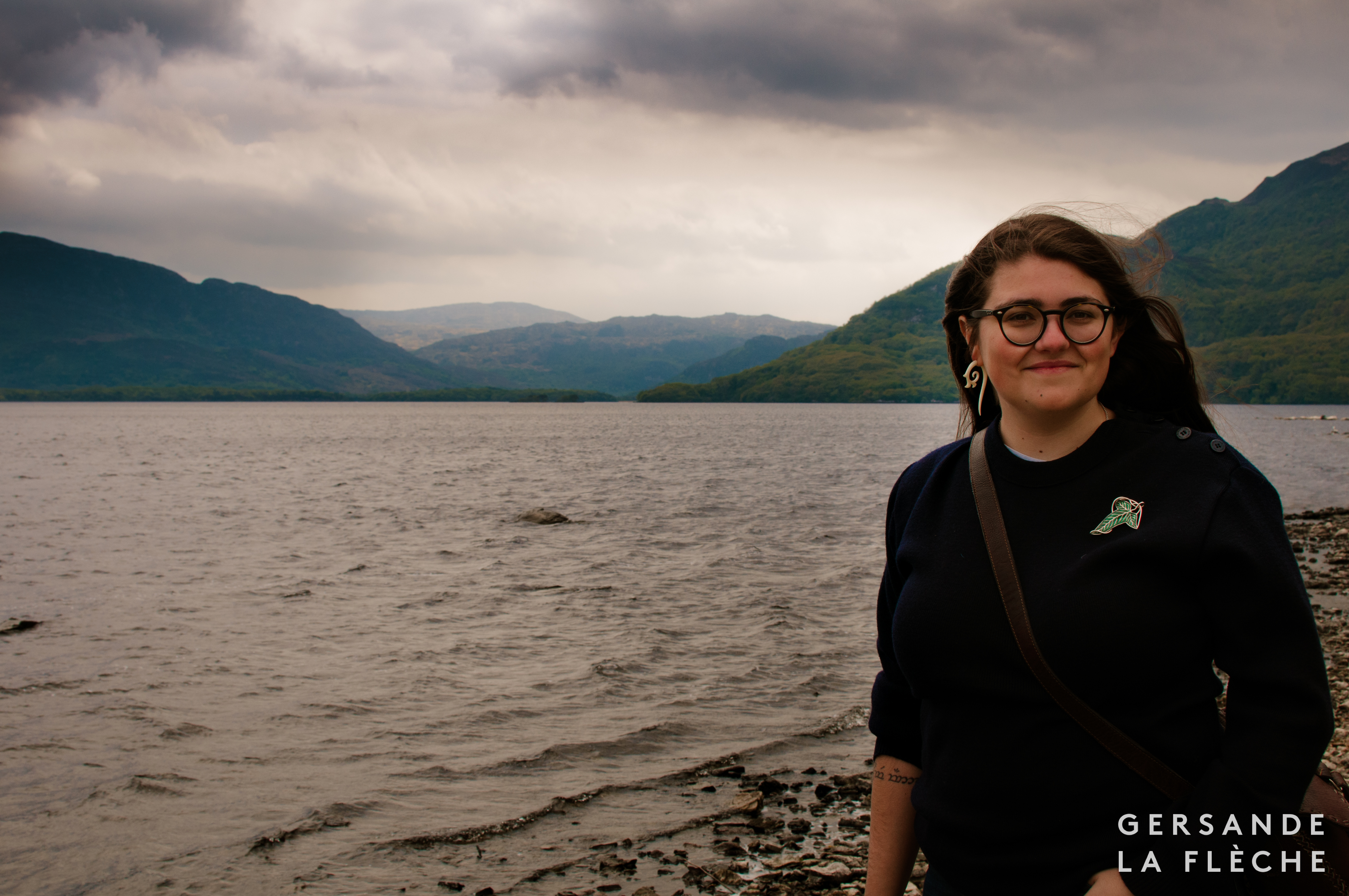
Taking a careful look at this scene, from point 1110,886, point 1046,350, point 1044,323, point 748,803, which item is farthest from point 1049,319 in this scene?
point 748,803

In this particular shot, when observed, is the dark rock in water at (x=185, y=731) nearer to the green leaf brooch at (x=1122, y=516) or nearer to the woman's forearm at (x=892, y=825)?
the woman's forearm at (x=892, y=825)

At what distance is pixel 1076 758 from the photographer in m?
2.79

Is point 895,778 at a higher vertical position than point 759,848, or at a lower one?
higher

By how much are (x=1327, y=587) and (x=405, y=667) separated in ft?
78.8

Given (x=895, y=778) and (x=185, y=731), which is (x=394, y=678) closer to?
(x=185, y=731)

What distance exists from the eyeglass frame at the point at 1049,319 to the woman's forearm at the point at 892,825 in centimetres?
177

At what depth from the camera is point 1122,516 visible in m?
2.76

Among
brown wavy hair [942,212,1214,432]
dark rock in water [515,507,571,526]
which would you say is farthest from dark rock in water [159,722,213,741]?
dark rock in water [515,507,571,526]

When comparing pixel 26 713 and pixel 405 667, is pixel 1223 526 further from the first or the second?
pixel 26 713

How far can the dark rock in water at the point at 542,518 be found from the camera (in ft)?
143

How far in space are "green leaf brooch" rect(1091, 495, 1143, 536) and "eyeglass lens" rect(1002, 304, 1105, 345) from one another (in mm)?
594

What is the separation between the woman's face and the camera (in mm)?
2982

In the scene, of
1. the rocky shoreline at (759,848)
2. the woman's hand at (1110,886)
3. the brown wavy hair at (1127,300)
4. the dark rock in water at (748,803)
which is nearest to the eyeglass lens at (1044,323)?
the brown wavy hair at (1127,300)

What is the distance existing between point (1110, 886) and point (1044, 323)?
1.89m
